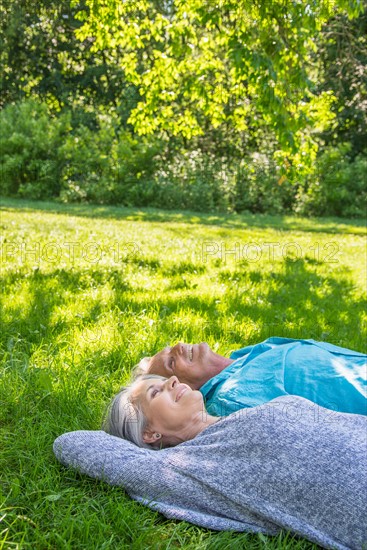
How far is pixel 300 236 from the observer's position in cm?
1262

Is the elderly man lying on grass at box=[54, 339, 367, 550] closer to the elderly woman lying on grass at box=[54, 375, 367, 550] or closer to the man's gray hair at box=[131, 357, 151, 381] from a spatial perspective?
the elderly woman lying on grass at box=[54, 375, 367, 550]

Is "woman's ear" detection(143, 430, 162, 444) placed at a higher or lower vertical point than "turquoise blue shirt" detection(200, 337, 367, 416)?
lower

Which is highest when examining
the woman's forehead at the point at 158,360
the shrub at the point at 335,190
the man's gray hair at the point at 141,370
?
the shrub at the point at 335,190

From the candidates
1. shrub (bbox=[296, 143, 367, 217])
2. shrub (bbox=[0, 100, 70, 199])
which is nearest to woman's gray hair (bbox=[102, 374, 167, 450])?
shrub (bbox=[296, 143, 367, 217])

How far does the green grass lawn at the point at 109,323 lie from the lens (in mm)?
2199

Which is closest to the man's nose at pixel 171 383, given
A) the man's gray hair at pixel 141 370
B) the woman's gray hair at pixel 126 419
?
the woman's gray hair at pixel 126 419

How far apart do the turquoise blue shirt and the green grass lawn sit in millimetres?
648

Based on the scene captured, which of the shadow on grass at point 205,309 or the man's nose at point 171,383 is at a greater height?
the man's nose at point 171,383

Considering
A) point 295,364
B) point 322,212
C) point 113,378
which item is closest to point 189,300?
point 113,378

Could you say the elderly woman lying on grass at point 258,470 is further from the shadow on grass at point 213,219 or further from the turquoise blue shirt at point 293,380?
the shadow on grass at point 213,219

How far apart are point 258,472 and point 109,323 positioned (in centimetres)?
248

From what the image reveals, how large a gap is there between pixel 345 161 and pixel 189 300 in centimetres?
1606

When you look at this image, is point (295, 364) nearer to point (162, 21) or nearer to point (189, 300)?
point (189, 300)

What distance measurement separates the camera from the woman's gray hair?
2670 millimetres
